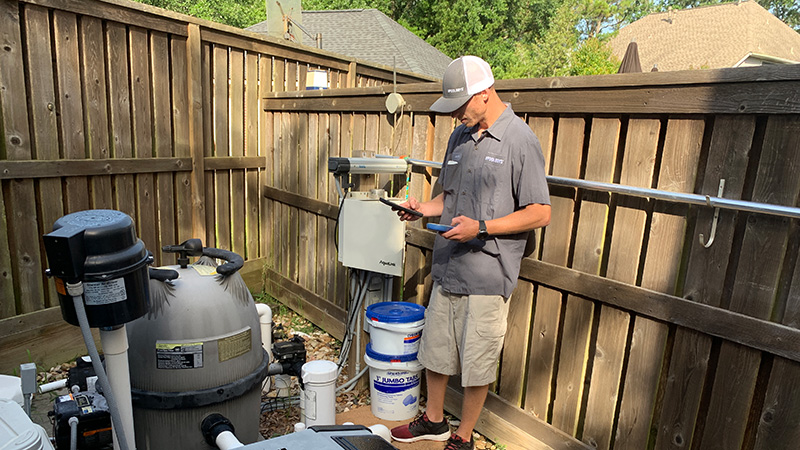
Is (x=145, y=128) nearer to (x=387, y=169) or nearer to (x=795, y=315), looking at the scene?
(x=387, y=169)

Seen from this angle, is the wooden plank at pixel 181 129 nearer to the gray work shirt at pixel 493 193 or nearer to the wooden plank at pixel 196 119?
the wooden plank at pixel 196 119

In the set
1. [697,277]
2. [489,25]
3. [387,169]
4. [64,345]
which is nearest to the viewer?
[697,277]

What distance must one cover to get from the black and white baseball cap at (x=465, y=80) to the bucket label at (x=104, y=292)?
151 centimetres

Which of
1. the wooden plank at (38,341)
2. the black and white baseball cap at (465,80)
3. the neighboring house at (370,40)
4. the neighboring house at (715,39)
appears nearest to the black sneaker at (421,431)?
the black and white baseball cap at (465,80)

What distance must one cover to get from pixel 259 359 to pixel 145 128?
245cm

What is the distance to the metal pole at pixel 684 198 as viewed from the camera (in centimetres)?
159

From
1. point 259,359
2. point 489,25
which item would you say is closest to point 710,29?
point 489,25

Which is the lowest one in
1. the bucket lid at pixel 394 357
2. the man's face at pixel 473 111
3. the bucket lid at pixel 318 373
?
the bucket lid at pixel 394 357

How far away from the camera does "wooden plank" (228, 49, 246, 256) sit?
4.25m

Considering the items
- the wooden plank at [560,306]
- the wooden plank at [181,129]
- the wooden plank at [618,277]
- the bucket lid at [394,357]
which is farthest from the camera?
the wooden plank at [181,129]

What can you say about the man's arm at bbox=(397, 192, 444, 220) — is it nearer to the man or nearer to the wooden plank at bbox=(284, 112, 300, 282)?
the man

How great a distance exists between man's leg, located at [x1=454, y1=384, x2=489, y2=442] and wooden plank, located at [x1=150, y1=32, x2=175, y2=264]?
2.83 meters

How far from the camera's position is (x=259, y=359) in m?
2.13

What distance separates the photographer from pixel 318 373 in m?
2.37
